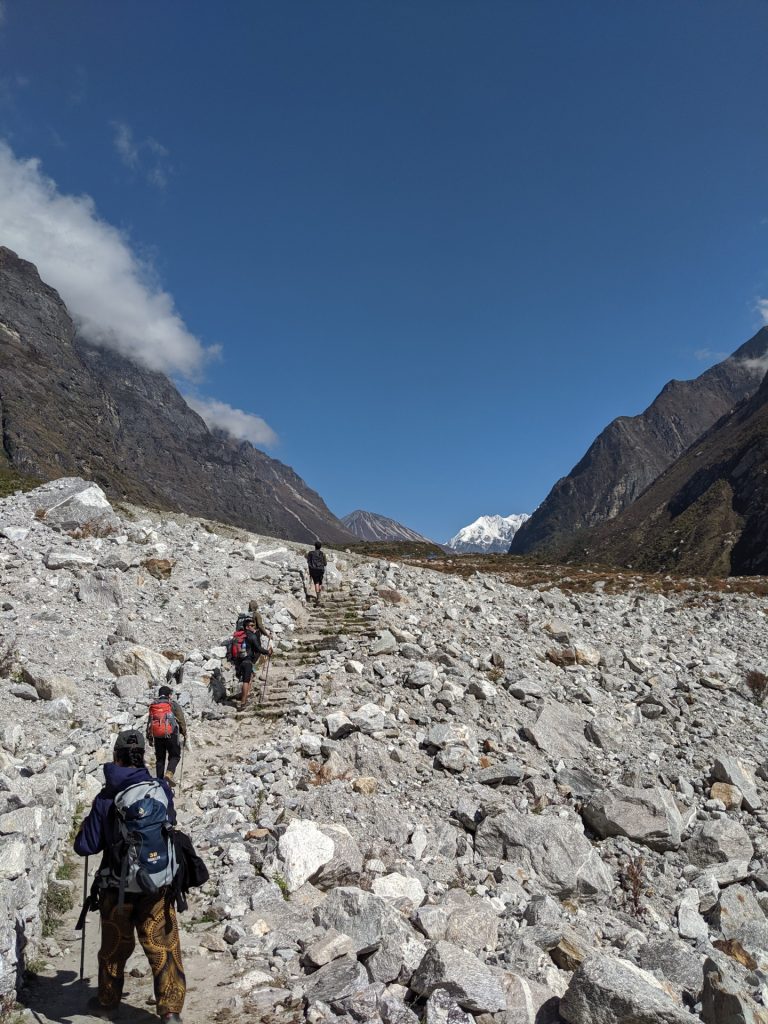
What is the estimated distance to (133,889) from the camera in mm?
5375

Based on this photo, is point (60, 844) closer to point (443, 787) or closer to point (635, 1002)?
point (443, 787)

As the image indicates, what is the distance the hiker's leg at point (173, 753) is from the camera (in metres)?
10.8

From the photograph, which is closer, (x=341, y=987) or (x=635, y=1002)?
(x=635, y=1002)

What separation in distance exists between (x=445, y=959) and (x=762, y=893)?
758 cm

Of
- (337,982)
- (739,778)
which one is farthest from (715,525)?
(337,982)

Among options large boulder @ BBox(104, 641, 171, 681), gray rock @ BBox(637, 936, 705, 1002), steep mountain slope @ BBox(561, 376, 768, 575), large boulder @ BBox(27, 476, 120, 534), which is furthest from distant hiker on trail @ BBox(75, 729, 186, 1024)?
steep mountain slope @ BBox(561, 376, 768, 575)

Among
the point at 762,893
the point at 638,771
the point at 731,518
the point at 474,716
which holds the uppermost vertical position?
the point at 731,518

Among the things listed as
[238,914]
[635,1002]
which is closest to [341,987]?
[238,914]

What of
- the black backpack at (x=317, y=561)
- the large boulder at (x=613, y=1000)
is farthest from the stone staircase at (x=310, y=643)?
the large boulder at (x=613, y=1000)

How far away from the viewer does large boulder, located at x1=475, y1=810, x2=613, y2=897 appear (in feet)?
30.1

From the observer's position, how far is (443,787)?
11.1 m

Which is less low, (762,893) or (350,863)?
(350,863)

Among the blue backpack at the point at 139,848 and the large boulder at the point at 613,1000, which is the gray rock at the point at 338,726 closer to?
the blue backpack at the point at 139,848

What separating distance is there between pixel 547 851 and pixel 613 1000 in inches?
179
